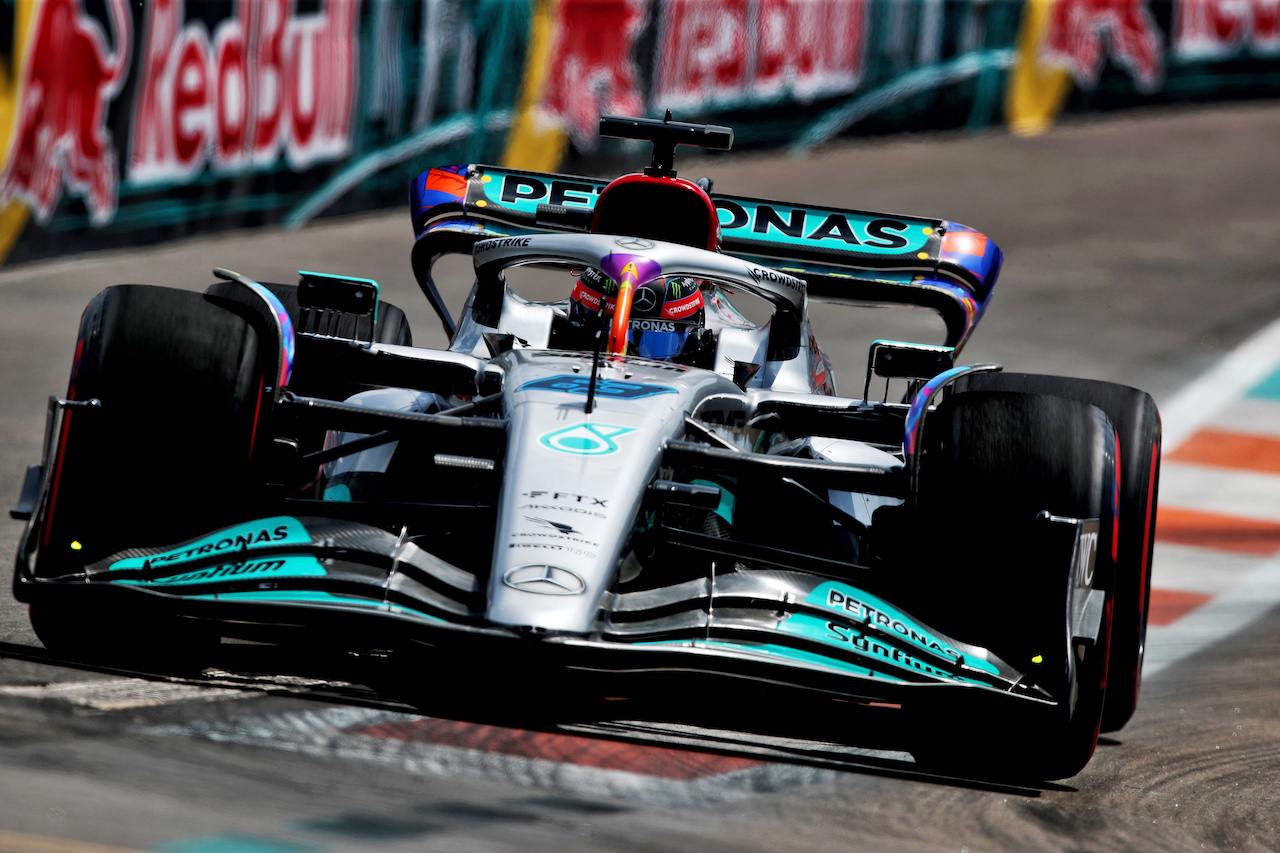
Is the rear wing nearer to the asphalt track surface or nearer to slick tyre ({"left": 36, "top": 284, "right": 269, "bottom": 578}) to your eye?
the asphalt track surface

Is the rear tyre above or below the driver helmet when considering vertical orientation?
below

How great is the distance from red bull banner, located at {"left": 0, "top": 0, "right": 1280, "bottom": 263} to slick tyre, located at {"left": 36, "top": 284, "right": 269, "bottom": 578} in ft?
24.6

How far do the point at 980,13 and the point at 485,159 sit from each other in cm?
700

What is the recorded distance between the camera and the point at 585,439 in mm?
4926

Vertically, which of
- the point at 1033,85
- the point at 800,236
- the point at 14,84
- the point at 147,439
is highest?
the point at 1033,85

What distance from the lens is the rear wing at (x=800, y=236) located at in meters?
6.91

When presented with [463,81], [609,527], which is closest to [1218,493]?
[609,527]

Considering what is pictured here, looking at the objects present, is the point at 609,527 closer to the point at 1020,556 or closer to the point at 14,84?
the point at 1020,556

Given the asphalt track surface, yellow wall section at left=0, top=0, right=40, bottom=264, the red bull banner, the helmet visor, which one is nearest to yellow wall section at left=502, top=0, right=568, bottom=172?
the red bull banner

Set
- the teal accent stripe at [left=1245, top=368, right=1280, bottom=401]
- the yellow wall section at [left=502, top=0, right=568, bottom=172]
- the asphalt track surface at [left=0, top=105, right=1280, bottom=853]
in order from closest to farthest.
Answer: the asphalt track surface at [left=0, top=105, right=1280, bottom=853] < the teal accent stripe at [left=1245, top=368, right=1280, bottom=401] < the yellow wall section at [left=502, top=0, right=568, bottom=172]

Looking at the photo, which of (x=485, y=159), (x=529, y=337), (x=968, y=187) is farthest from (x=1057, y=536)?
(x=968, y=187)

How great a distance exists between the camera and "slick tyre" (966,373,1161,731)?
562cm

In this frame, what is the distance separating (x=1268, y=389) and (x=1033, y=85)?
1007 centimetres

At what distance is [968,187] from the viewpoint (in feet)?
62.0
